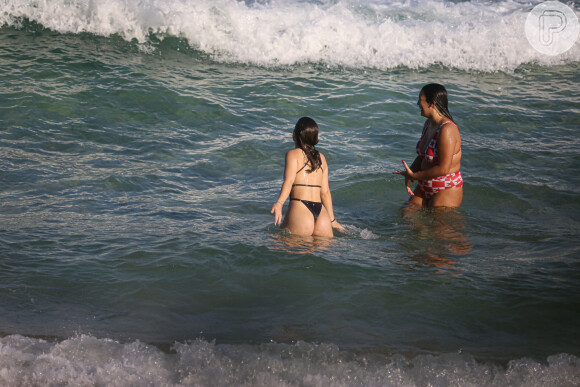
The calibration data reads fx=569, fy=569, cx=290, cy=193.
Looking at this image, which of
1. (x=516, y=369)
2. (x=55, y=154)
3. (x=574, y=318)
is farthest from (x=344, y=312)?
(x=55, y=154)

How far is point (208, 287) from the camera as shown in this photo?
505 centimetres

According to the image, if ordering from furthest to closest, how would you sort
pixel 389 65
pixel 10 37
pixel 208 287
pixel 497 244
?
pixel 389 65
pixel 10 37
pixel 497 244
pixel 208 287

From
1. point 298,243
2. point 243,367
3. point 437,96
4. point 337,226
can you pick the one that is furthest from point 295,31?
point 243,367

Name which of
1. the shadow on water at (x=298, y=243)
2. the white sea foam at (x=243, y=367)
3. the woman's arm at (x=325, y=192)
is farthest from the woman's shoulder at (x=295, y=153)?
the white sea foam at (x=243, y=367)

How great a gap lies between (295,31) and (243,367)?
40.4ft

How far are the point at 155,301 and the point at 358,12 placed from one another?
14.4 metres

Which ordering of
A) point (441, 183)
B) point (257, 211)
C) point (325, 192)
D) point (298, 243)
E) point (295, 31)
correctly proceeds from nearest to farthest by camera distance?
point (298, 243)
point (325, 192)
point (441, 183)
point (257, 211)
point (295, 31)

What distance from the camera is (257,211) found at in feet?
23.5

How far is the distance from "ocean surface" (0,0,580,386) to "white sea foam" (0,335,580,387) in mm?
15

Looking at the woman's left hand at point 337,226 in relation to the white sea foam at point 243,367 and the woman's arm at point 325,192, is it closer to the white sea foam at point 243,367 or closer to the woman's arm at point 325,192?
the woman's arm at point 325,192

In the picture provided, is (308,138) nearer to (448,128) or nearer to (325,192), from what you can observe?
(325,192)

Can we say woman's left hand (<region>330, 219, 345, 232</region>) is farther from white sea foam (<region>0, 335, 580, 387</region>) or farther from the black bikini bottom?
white sea foam (<region>0, 335, 580, 387</region>)

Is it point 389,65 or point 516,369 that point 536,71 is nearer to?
point 389,65

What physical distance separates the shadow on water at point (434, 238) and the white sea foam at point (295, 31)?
27.1ft
